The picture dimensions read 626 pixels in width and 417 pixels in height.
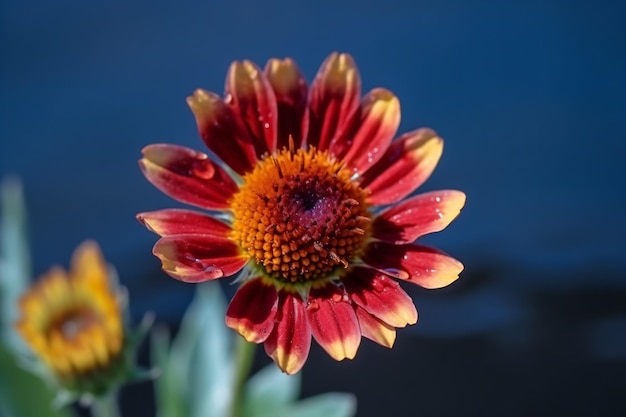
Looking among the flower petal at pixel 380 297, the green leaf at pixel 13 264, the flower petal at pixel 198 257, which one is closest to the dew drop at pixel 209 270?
the flower petal at pixel 198 257

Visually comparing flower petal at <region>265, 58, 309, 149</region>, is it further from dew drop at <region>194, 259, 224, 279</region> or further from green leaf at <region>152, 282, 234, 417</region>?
green leaf at <region>152, 282, 234, 417</region>

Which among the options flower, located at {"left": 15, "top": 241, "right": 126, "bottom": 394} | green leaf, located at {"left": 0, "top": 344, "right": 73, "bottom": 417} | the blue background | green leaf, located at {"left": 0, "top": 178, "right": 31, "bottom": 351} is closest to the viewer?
flower, located at {"left": 15, "top": 241, "right": 126, "bottom": 394}

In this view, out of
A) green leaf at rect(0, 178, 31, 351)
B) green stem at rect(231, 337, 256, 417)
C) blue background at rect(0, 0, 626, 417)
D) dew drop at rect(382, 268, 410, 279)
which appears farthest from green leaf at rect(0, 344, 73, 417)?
dew drop at rect(382, 268, 410, 279)

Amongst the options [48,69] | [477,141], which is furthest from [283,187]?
[48,69]

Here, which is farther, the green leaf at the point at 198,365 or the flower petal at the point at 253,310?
the green leaf at the point at 198,365

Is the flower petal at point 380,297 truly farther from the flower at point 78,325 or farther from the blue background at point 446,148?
the blue background at point 446,148

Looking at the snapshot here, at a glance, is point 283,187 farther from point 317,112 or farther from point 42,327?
Result: point 42,327
